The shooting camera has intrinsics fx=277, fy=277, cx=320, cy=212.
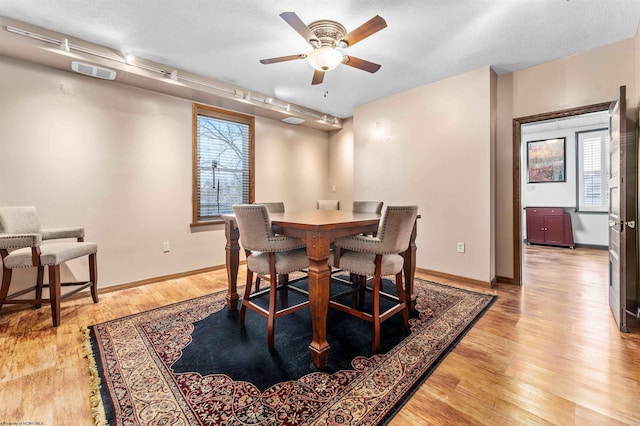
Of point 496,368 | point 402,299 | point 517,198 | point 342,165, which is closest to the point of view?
point 496,368

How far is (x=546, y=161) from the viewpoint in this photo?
609 cm

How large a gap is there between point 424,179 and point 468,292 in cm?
154

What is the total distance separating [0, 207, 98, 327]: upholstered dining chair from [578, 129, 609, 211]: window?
27.1 ft

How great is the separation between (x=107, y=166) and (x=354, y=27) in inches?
117

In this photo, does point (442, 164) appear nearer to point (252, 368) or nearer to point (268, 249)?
point (268, 249)

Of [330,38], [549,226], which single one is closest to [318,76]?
[330,38]

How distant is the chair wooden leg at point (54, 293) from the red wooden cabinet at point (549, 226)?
7744mm

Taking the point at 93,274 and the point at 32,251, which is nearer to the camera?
the point at 32,251

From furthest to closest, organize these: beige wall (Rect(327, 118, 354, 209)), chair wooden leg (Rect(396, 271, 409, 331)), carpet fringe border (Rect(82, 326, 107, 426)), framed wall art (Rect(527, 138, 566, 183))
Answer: framed wall art (Rect(527, 138, 566, 183))
beige wall (Rect(327, 118, 354, 209))
chair wooden leg (Rect(396, 271, 409, 331))
carpet fringe border (Rect(82, 326, 107, 426))

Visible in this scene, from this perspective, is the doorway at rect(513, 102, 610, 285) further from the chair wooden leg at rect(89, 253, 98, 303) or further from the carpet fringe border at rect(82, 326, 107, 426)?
the chair wooden leg at rect(89, 253, 98, 303)

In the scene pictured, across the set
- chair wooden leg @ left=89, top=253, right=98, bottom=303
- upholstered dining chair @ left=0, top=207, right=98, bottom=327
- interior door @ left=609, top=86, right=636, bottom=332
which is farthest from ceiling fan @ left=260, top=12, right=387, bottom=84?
chair wooden leg @ left=89, top=253, right=98, bottom=303

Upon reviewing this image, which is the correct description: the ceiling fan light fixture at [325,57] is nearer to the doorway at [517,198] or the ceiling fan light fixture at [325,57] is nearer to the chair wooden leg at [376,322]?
the chair wooden leg at [376,322]

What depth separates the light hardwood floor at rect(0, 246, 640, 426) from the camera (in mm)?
1334

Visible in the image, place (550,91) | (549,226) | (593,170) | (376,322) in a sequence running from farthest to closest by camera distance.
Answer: (549,226), (593,170), (550,91), (376,322)
